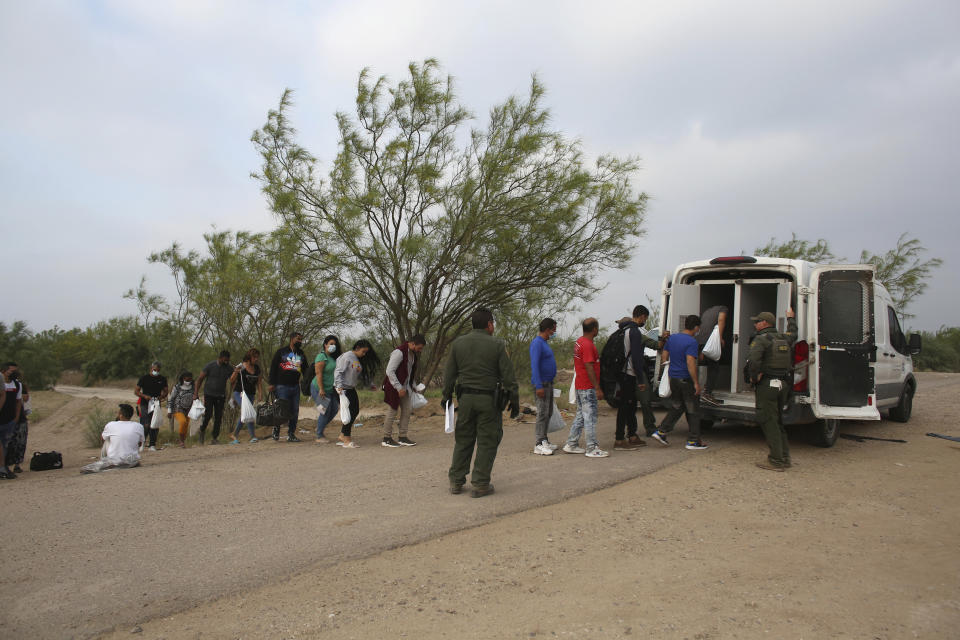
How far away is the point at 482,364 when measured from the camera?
588cm

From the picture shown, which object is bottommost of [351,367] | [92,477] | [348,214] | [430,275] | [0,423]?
[92,477]

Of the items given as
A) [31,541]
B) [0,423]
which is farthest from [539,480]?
[0,423]

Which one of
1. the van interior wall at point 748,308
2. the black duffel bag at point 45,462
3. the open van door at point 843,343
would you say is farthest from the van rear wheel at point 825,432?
the black duffel bag at point 45,462

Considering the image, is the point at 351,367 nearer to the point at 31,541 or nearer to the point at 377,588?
the point at 31,541

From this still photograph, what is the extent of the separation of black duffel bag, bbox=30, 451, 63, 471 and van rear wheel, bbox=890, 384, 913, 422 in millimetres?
13409

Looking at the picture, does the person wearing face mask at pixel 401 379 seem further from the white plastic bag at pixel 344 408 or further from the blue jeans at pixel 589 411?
the blue jeans at pixel 589 411

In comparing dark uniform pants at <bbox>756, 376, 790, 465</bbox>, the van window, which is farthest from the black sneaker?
the van window

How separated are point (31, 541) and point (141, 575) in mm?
1468

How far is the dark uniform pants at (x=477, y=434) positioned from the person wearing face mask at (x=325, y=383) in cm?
403

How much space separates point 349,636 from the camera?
10.5 ft

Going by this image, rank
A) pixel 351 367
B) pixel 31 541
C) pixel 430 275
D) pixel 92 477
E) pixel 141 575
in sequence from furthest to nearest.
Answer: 1. pixel 430 275
2. pixel 351 367
3. pixel 92 477
4. pixel 31 541
5. pixel 141 575

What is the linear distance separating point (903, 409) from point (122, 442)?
12.4 metres

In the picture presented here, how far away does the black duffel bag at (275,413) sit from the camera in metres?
9.84

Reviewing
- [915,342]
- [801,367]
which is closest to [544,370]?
[801,367]
